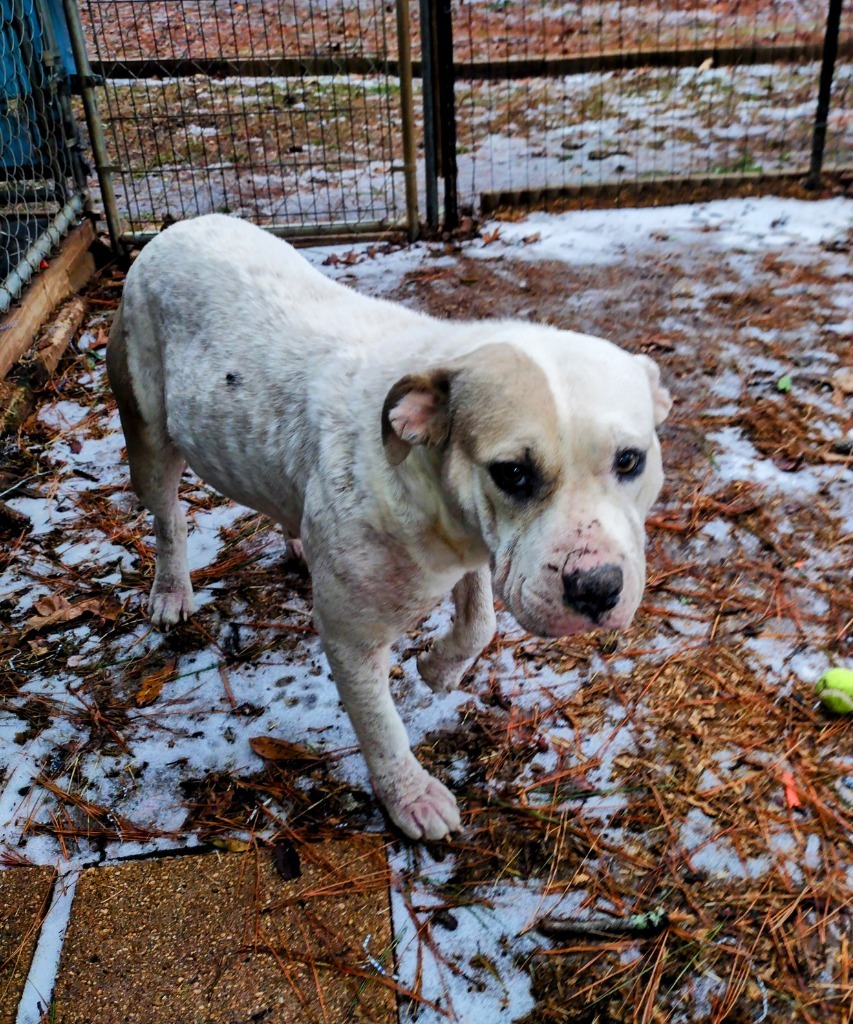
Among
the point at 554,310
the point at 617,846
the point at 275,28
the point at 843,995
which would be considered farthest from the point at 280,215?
the point at 843,995

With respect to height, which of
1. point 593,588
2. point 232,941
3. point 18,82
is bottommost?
point 232,941

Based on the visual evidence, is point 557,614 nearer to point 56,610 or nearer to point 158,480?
point 158,480

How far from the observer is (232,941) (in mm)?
2395

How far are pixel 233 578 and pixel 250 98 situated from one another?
6773mm

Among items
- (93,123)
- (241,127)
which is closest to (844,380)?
(93,123)

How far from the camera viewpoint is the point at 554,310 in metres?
5.58

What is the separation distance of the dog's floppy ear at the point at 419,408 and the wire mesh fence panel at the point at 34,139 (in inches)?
163

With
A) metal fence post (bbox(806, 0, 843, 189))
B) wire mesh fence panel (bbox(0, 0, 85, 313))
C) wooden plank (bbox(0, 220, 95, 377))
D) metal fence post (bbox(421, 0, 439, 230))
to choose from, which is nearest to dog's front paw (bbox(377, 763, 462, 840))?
wooden plank (bbox(0, 220, 95, 377))

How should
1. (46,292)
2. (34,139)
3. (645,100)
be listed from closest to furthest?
(46,292)
(34,139)
(645,100)

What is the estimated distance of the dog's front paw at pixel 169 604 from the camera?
3510mm

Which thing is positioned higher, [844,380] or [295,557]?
[844,380]

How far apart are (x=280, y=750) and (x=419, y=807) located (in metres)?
0.56

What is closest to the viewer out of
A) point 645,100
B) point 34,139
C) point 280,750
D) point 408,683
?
point 280,750

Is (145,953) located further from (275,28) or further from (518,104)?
(275,28)
